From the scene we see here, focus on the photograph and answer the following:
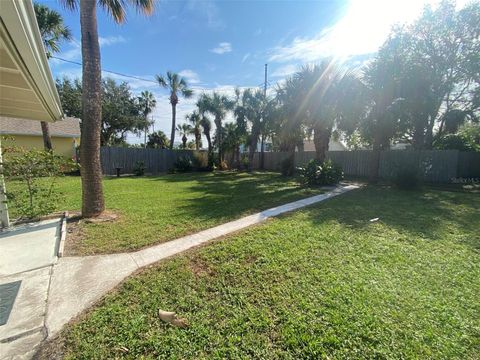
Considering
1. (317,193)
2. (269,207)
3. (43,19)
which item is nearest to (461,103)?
(317,193)

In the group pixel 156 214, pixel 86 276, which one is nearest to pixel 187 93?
pixel 156 214

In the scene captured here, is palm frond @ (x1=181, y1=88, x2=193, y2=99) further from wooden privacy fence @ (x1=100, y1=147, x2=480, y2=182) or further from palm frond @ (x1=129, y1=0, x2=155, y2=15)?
palm frond @ (x1=129, y1=0, x2=155, y2=15)

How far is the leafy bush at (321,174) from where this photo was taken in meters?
10.5

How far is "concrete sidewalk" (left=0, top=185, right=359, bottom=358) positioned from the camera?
2.30m

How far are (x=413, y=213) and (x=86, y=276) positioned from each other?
289 inches

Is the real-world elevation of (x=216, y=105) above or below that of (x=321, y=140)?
above

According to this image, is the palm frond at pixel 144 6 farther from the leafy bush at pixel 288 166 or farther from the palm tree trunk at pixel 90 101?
the leafy bush at pixel 288 166

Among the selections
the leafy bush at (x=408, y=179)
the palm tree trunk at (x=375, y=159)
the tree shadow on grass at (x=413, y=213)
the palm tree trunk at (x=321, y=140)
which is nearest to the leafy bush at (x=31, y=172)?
the tree shadow on grass at (x=413, y=213)

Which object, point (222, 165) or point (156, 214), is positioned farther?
point (222, 165)

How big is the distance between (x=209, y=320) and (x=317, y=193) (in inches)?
297

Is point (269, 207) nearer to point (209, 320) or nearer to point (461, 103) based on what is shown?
point (209, 320)

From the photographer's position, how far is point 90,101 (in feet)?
17.1

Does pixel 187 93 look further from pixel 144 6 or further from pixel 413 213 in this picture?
pixel 413 213

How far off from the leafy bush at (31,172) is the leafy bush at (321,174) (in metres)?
9.07
